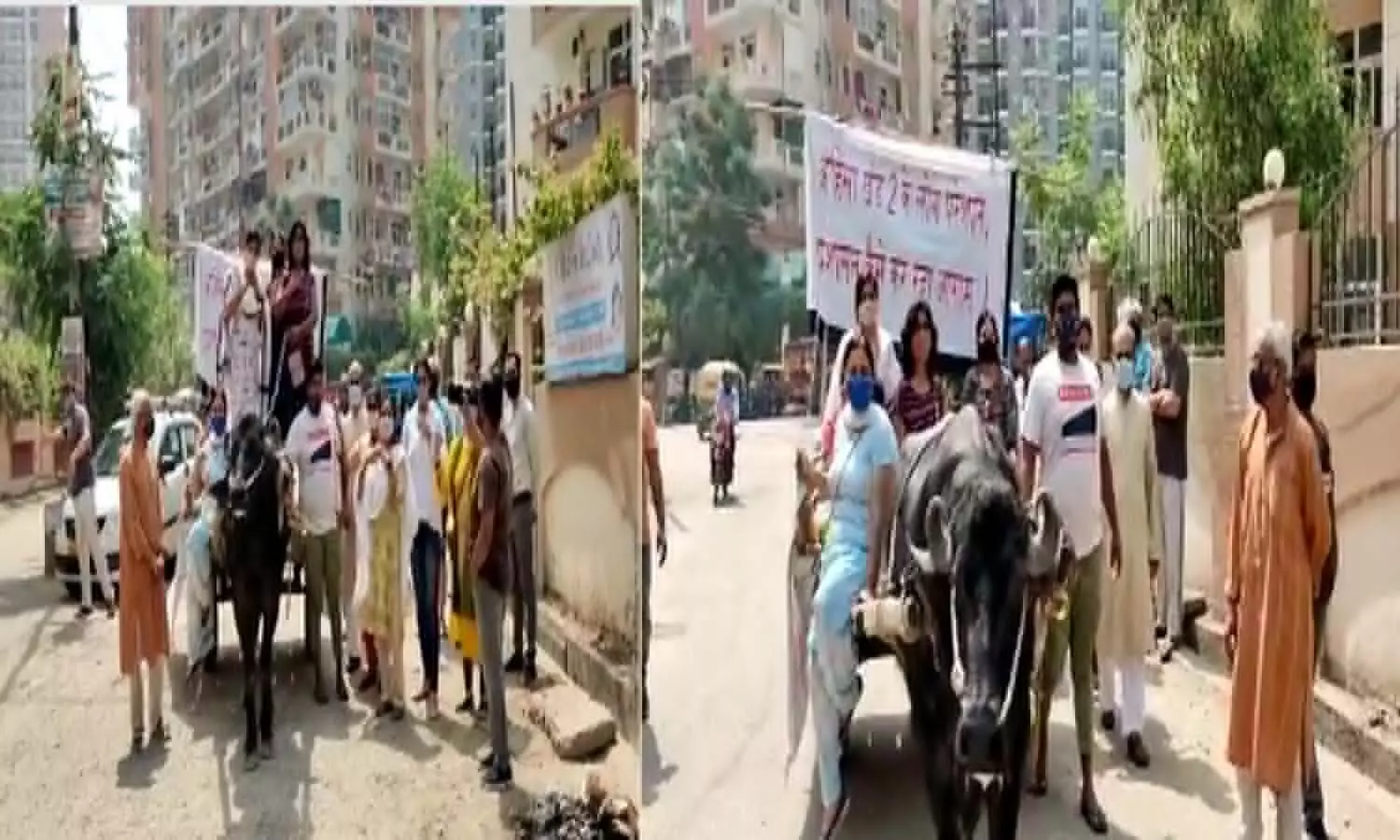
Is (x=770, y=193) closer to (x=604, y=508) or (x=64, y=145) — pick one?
(x=604, y=508)

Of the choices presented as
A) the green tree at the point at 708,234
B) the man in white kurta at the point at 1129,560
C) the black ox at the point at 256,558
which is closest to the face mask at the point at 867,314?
the green tree at the point at 708,234

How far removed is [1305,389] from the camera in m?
2.20

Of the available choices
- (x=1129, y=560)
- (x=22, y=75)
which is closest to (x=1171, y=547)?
(x=1129, y=560)

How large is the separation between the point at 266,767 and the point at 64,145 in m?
0.98

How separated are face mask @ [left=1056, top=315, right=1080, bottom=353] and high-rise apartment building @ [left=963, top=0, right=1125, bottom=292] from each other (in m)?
0.16

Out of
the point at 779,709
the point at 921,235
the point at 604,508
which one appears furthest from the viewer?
the point at 604,508

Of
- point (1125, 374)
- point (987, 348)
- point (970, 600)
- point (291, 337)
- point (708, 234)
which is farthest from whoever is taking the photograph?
point (291, 337)

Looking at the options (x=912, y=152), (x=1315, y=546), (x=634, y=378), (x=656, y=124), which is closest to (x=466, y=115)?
(x=656, y=124)

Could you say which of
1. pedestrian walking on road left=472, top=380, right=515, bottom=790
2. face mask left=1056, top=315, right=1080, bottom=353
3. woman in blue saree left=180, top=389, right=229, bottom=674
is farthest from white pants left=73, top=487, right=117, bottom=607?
face mask left=1056, top=315, right=1080, bottom=353

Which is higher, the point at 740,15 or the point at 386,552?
the point at 740,15

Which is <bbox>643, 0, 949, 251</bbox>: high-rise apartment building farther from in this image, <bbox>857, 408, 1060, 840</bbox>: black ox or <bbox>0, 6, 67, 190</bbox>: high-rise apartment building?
<bbox>0, 6, 67, 190</bbox>: high-rise apartment building

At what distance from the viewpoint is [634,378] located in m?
2.47

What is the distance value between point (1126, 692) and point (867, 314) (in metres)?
0.64

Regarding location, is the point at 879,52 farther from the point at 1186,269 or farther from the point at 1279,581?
the point at 1279,581
